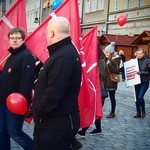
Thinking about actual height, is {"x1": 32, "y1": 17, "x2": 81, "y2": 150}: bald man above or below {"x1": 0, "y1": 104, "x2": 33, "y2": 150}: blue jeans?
above

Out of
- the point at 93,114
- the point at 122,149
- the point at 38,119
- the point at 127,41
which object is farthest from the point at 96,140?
the point at 127,41

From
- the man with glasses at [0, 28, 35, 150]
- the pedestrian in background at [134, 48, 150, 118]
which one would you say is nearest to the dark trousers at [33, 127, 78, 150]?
the man with glasses at [0, 28, 35, 150]

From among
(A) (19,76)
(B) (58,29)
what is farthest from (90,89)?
(B) (58,29)

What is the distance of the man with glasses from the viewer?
4.82 metres

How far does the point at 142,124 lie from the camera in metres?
8.82

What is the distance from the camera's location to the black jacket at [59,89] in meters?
3.63

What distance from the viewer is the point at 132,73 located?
992 centimetres

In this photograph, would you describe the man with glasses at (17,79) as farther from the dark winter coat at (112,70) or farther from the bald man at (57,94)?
the dark winter coat at (112,70)

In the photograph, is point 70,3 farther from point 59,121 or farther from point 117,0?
point 117,0

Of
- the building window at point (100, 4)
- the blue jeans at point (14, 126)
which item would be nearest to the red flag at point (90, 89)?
the blue jeans at point (14, 126)

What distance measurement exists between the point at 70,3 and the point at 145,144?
273 centimetres

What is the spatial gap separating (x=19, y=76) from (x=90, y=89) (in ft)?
4.23

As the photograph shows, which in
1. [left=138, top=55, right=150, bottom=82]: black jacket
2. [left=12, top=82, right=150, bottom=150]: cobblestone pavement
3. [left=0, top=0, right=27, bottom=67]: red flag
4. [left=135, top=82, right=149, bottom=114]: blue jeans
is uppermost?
[left=0, top=0, right=27, bottom=67]: red flag

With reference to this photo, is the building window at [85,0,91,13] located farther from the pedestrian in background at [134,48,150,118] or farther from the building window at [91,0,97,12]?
the pedestrian in background at [134,48,150,118]
